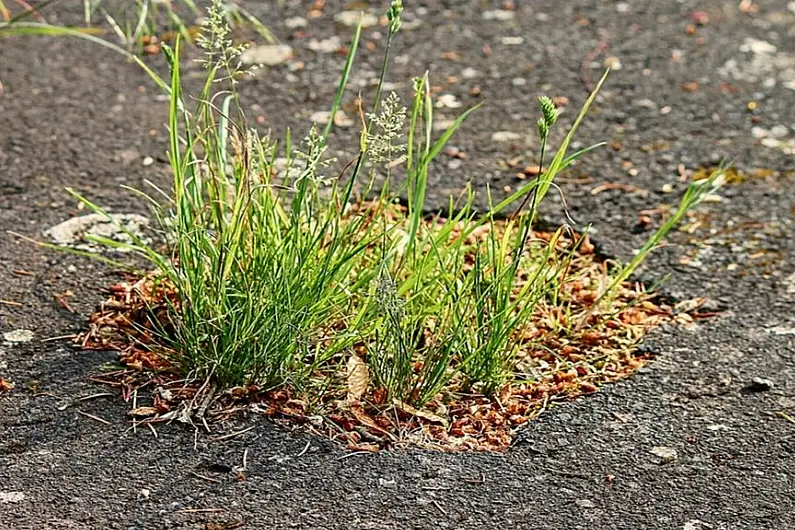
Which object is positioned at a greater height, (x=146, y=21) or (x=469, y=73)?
(x=146, y=21)

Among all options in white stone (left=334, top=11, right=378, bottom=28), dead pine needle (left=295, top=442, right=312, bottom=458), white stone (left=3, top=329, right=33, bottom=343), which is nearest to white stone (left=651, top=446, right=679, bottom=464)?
dead pine needle (left=295, top=442, right=312, bottom=458)

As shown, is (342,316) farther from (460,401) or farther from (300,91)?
(300,91)

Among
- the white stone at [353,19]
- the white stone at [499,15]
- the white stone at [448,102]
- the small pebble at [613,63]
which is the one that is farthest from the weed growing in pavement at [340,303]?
the white stone at [499,15]

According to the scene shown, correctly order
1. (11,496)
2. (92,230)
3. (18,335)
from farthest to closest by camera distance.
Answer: (92,230), (18,335), (11,496)

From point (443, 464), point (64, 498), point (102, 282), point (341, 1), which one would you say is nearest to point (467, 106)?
point (341, 1)

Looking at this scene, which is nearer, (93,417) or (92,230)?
(93,417)

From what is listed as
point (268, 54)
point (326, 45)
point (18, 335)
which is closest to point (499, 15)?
point (326, 45)

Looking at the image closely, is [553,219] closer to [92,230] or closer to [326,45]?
[92,230]
